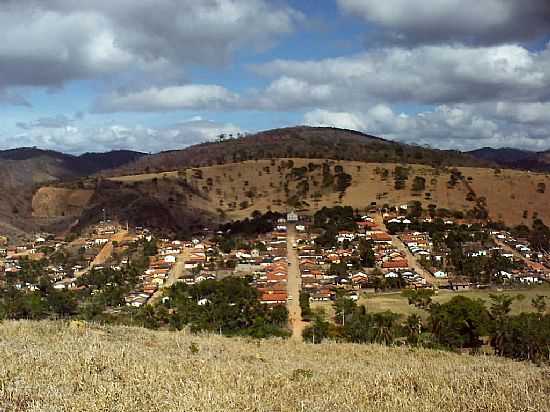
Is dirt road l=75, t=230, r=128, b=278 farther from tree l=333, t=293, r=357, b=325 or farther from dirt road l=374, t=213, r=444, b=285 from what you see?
dirt road l=374, t=213, r=444, b=285

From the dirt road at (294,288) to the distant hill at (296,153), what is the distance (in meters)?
43.7

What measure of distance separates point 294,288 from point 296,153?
73.0 metres

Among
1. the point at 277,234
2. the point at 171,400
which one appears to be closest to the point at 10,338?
the point at 171,400

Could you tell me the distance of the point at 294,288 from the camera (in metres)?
45.7

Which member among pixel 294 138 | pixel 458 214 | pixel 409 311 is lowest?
pixel 409 311

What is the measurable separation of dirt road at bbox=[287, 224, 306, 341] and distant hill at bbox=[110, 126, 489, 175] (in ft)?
143

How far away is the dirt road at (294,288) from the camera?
3325 cm

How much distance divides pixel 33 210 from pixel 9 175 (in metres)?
83.9

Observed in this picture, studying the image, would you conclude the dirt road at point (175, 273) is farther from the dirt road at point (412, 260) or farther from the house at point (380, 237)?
the dirt road at point (412, 260)

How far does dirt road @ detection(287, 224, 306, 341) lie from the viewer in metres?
33.2

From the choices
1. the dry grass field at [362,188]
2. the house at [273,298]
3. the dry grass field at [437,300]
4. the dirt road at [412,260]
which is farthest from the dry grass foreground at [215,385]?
the dry grass field at [362,188]

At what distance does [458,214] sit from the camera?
7044 cm

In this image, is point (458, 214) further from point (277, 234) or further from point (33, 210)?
point (33, 210)

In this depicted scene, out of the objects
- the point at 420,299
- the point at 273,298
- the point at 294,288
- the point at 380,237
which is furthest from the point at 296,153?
the point at 420,299
